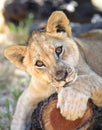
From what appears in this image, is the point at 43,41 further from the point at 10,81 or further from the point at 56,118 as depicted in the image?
the point at 10,81

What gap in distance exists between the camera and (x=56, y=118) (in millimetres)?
2818

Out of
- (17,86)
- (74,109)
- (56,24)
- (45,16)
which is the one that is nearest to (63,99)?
(74,109)

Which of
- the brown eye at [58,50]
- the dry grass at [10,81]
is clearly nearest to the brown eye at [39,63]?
the brown eye at [58,50]

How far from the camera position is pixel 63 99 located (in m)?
2.73

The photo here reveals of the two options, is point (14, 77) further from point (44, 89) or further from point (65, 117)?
point (65, 117)

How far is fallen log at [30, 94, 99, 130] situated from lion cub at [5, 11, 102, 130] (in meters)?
0.07

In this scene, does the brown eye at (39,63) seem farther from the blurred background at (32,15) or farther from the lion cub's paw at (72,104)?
the blurred background at (32,15)

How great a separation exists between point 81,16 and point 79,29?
3.86 feet

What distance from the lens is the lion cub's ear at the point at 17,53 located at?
3.12 meters

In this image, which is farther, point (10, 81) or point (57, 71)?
point (10, 81)

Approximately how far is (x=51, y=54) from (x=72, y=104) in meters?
0.36

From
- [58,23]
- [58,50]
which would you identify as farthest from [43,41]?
[58,23]

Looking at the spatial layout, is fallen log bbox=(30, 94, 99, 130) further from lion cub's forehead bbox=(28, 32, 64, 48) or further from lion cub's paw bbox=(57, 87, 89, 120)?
lion cub's forehead bbox=(28, 32, 64, 48)

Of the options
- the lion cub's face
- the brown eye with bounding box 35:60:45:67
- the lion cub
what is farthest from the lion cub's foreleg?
the brown eye with bounding box 35:60:45:67
